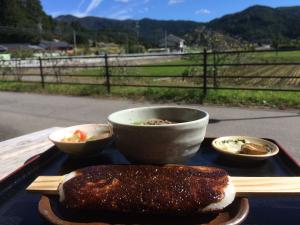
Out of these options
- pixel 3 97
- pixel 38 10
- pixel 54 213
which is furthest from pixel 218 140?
pixel 38 10

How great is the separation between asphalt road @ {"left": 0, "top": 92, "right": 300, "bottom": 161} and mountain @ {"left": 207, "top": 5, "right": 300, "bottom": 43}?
83.9 m

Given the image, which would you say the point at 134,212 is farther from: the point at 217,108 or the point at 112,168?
the point at 217,108

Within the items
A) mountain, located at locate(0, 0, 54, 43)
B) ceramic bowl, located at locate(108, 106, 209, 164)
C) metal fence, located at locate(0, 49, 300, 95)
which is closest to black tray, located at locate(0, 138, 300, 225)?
ceramic bowl, located at locate(108, 106, 209, 164)

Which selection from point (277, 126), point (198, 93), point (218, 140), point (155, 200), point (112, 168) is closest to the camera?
point (155, 200)

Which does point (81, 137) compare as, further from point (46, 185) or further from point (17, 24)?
point (17, 24)

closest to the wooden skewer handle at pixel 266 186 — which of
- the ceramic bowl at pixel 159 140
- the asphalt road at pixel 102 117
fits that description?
the ceramic bowl at pixel 159 140

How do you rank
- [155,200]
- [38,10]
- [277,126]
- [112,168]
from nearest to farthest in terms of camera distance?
1. [155,200]
2. [112,168]
3. [277,126]
4. [38,10]

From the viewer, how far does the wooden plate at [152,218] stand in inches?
39.9

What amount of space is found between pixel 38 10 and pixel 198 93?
106m

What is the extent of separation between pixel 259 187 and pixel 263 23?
12252 cm

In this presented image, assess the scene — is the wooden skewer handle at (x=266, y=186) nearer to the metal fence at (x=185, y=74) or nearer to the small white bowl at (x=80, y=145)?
the small white bowl at (x=80, y=145)

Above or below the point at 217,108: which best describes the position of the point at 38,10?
above

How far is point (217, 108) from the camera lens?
7617 mm

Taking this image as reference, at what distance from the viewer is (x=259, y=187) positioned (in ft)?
3.65
